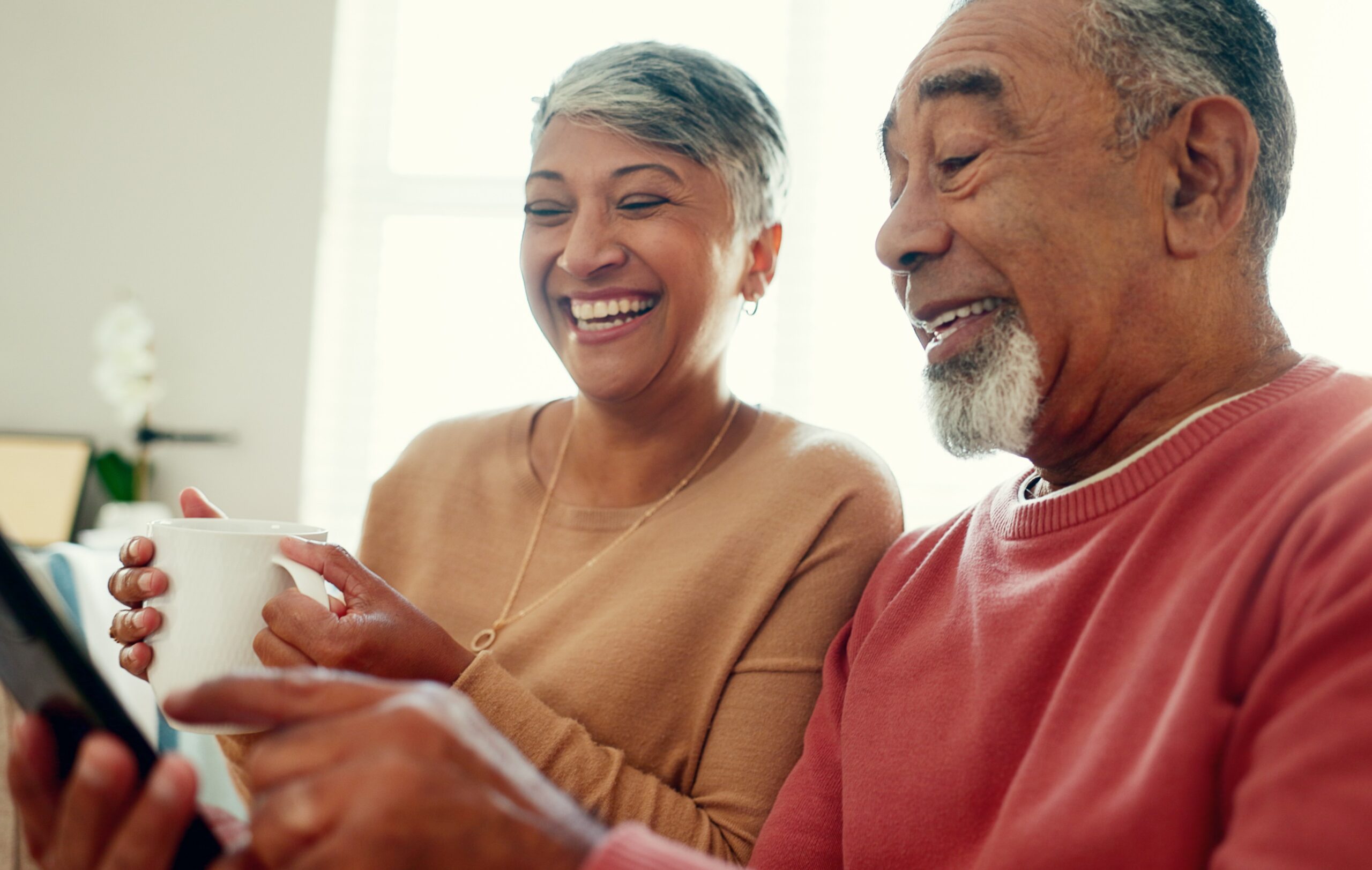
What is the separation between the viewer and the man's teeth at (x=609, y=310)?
1310 mm

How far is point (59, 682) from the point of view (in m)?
0.48

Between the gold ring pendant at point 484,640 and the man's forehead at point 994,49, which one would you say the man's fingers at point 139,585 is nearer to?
the gold ring pendant at point 484,640

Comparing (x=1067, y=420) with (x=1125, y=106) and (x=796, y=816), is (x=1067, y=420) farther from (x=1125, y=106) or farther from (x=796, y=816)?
(x=796, y=816)

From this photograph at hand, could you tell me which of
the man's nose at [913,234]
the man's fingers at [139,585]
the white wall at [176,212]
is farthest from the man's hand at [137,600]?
the white wall at [176,212]

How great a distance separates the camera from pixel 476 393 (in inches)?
127

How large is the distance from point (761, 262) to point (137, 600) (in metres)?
0.94

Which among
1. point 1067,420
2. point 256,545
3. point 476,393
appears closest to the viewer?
point 256,545

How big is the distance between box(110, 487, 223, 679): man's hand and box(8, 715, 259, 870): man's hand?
296mm

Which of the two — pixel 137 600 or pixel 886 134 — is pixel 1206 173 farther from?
pixel 137 600

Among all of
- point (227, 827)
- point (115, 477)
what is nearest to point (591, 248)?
point (227, 827)

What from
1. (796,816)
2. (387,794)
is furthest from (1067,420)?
(387,794)

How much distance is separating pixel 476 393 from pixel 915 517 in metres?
1.51

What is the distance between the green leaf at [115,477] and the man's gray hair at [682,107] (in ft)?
7.75

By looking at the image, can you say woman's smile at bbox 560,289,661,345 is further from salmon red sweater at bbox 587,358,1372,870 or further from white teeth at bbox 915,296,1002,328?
salmon red sweater at bbox 587,358,1372,870
